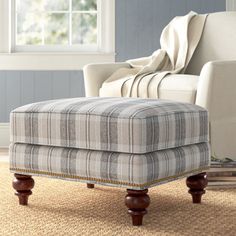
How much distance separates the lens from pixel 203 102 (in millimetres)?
3439

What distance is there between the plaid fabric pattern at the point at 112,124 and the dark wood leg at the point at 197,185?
0.54 feet

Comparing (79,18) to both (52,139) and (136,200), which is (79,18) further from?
(136,200)

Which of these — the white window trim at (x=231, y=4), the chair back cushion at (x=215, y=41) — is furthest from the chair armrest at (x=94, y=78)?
the white window trim at (x=231, y=4)

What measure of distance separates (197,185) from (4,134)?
2540 mm

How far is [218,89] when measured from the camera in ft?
11.4

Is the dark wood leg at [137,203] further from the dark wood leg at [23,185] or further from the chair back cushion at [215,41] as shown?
the chair back cushion at [215,41]

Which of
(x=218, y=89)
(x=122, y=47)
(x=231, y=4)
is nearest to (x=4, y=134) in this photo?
(x=122, y=47)

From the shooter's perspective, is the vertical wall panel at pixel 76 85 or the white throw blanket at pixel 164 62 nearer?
the white throw blanket at pixel 164 62

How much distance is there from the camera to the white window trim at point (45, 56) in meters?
5.04

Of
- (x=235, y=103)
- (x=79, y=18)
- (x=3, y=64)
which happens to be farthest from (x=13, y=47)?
Answer: (x=235, y=103)

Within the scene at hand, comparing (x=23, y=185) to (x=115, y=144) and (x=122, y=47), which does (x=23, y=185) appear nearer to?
(x=115, y=144)

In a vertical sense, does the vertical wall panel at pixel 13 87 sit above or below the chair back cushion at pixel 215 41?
below

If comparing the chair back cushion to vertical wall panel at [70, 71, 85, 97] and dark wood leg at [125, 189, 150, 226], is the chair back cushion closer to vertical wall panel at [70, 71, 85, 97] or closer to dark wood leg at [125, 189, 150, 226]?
vertical wall panel at [70, 71, 85, 97]

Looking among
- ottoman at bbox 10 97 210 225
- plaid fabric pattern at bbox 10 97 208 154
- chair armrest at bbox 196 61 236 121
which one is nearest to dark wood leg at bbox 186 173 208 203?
ottoman at bbox 10 97 210 225
